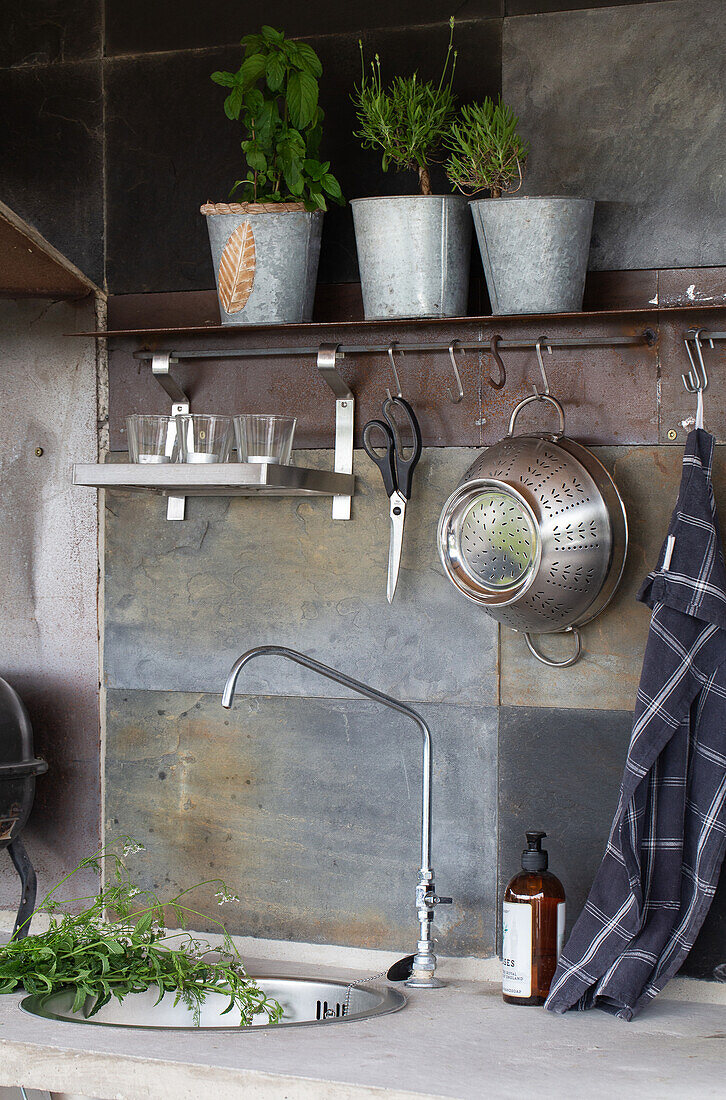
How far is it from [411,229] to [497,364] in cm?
25

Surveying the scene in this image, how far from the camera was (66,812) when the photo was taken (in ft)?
6.62

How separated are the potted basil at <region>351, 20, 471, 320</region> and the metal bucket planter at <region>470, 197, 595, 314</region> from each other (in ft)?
0.18

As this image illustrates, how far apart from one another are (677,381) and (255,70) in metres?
0.78

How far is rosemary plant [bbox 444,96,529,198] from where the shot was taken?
5.33 feet

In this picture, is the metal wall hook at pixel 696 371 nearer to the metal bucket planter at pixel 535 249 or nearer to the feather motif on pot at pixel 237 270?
the metal bucket planter at pixel 535 249

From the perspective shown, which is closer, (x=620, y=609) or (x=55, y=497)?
(x=620, y=609)

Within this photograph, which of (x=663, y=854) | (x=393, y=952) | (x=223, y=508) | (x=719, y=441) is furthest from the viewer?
(x=223, y=508)

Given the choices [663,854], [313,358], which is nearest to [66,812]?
[313,358]

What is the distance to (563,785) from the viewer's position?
1.76 meters

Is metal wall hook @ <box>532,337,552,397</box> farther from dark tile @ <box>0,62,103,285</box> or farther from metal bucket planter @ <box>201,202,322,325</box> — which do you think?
dark tile @ <box>0,62,103,285</box>

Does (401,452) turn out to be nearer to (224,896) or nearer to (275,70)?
(275,70)

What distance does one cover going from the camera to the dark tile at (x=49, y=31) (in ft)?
6.64

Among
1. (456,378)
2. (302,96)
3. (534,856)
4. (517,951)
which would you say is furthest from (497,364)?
(517,951)

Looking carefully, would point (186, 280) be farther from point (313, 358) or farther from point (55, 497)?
point (55, 497)
